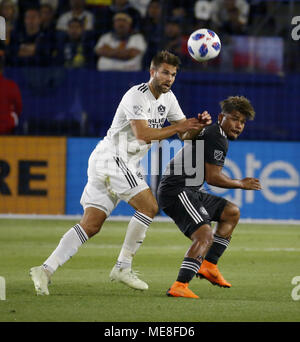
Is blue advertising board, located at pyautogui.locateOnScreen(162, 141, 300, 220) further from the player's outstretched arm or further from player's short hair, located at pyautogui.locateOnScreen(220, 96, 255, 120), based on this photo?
the player's outstretched arm

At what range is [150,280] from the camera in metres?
7.61

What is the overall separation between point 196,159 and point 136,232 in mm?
804

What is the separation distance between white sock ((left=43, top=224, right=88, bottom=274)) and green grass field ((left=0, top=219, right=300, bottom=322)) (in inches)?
9.8

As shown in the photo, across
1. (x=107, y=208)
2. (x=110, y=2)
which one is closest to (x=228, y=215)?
(x=107, y=208)

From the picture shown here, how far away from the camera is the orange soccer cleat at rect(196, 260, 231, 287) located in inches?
285

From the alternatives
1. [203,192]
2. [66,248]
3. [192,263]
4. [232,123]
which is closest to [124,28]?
[203,192]

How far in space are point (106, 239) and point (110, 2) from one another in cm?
605

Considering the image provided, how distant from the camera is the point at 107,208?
271 inches

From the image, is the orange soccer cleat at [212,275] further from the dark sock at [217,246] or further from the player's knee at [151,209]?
the player's knee at [151,209]

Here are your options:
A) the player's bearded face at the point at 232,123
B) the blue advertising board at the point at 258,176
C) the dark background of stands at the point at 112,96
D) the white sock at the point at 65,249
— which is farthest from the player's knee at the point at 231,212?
the dark background of stands at the point at 112,96

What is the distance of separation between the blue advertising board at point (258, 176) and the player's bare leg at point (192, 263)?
6.27m

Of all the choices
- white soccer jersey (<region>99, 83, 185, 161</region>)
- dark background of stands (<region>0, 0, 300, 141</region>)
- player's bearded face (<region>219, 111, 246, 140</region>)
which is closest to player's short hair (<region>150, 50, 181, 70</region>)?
white soccer jersey (<region>99, 83, 185, 161</region>)

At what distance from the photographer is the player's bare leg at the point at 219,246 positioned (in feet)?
23.8

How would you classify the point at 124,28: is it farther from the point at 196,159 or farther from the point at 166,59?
the point at 196,159
